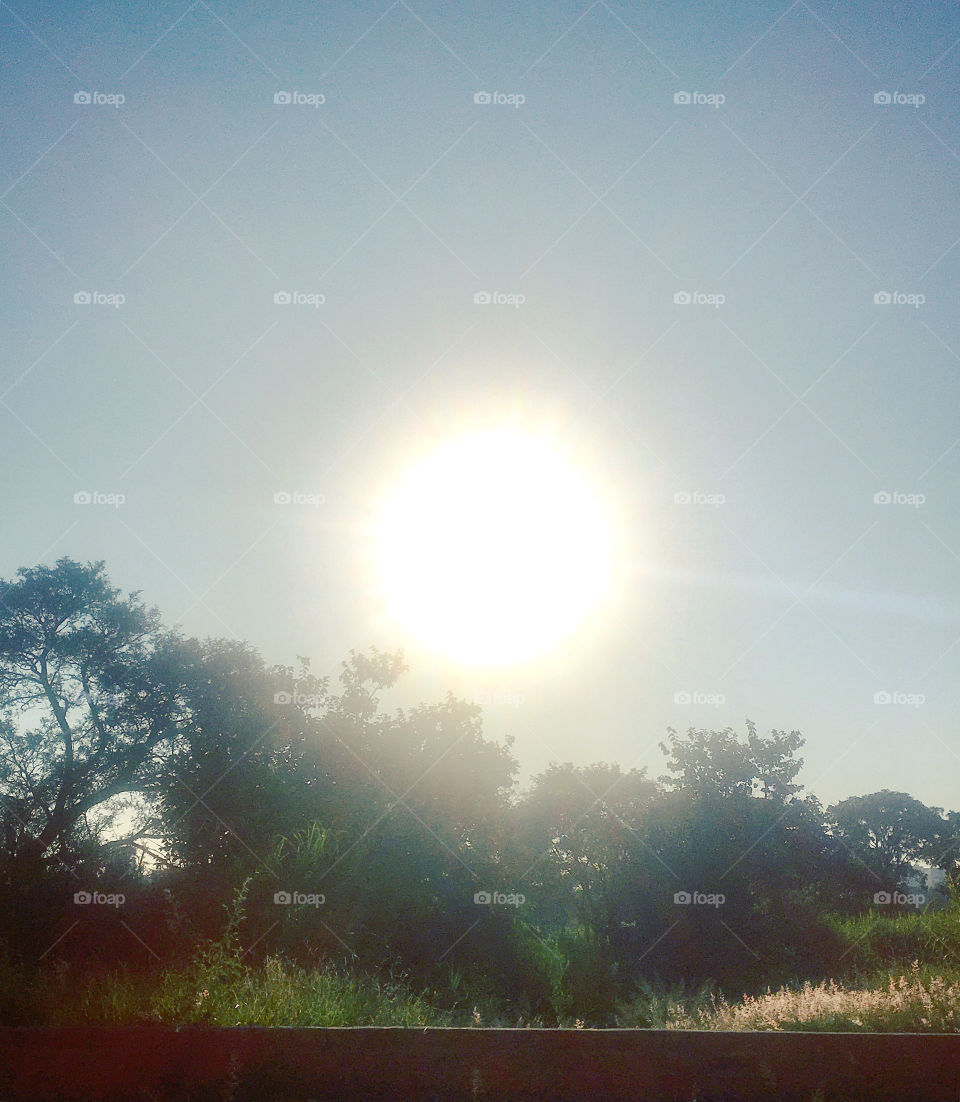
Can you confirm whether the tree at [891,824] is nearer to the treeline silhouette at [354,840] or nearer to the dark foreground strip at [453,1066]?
the treeline silhouette at [354,840]

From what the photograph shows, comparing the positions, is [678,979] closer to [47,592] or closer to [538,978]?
[538,978]

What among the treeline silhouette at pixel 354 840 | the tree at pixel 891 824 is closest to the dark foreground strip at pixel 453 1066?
the treeline silhouette at pixel 354 840

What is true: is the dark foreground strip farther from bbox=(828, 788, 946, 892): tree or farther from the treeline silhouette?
bbox=(828, 788, 946, 892): tree

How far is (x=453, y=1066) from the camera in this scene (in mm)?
4418

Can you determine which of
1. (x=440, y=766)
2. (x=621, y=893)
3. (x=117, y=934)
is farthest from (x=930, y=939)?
(x=117, y=934)

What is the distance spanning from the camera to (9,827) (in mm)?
18547

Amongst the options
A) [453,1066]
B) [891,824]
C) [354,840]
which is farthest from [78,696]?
[891,824]

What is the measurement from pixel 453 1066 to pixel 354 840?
47.9ft

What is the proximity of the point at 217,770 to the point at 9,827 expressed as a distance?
545 centimetres

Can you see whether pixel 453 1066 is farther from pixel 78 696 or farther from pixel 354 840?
pixel 78 696

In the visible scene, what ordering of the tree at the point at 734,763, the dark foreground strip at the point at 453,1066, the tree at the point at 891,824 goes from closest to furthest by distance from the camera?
the dark foreground strip at the point at 453,1066 < the tree at the point at 734,763 < the tree at the point at 891,824

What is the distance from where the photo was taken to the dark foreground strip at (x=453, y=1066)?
4.36m

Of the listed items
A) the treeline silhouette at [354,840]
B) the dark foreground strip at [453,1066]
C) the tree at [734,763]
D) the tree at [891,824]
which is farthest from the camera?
the tree at [891,824]

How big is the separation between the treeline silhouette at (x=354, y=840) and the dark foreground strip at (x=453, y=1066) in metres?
8.26
